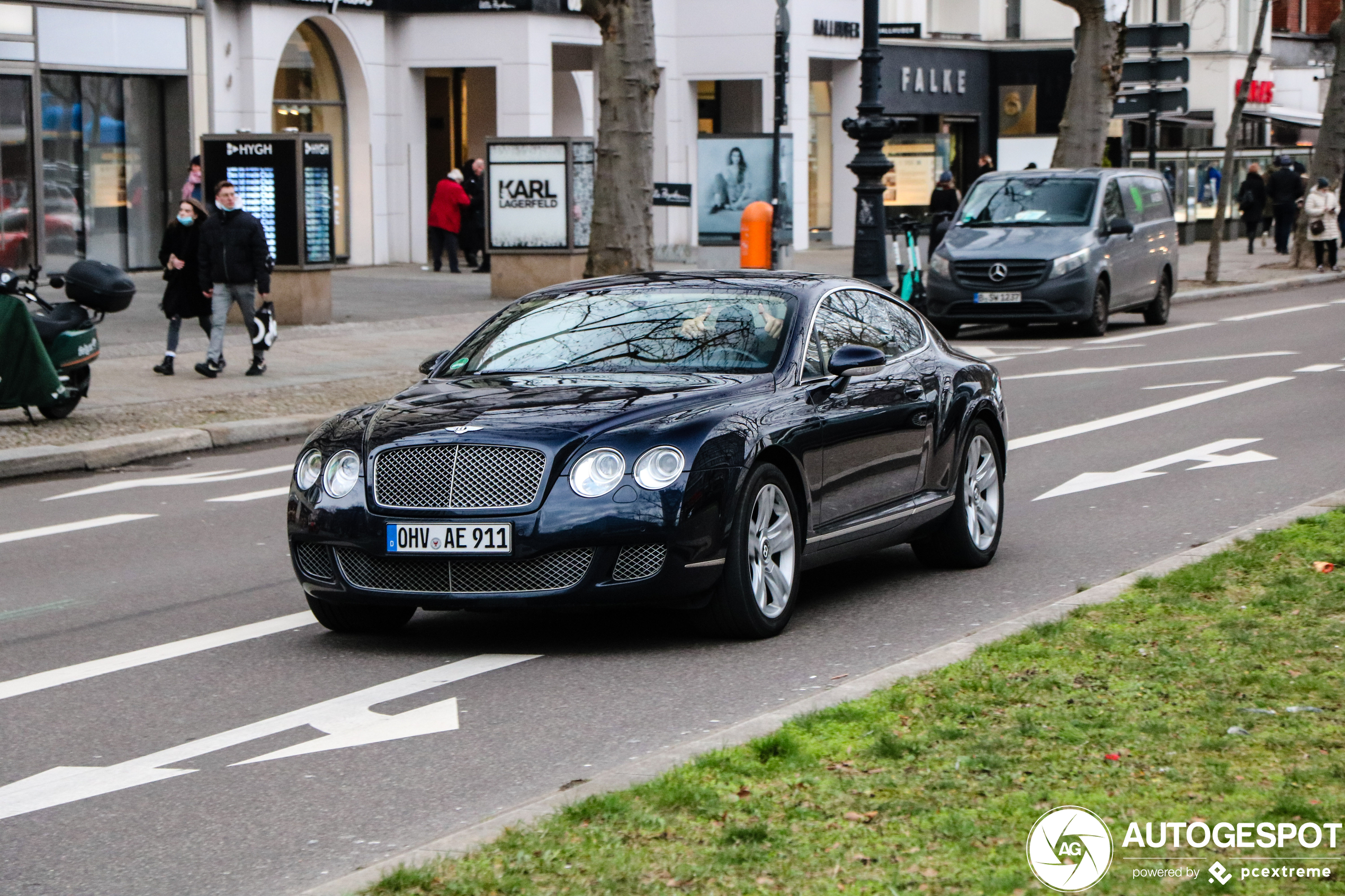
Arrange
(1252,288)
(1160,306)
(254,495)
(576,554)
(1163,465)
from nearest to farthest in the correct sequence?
1. (576,554)
2. (254,495)
3. (1163,465)
4. (1160,306)
5. (1252,288)

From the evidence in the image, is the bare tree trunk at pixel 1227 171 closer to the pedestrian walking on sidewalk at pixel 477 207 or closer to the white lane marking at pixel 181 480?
the pedestrian walking on sidewalk at pixel 477 207

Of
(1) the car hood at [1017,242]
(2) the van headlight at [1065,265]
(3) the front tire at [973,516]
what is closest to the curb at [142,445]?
(3) the front tire at [973,516]

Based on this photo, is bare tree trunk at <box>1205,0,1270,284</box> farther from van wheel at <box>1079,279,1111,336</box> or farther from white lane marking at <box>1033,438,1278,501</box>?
white lane marking at <box>1033,438,1278,501</box>

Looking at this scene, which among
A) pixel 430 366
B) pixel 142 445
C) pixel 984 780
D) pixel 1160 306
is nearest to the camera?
pixel 984 780

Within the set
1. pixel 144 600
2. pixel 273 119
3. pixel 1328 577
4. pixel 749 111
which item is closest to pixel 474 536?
pixel 144 600

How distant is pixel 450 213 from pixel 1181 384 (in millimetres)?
17293

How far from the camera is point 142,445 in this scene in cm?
1467

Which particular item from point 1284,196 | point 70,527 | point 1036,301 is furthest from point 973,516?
point 1284,196

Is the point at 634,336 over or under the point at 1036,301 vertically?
over

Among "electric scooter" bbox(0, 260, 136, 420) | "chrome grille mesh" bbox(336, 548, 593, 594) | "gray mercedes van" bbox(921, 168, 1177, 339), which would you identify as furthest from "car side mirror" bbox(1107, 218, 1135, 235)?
"chrome grille mesh" bbox(336, 548, 593, 594)

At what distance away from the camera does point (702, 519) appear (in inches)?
294

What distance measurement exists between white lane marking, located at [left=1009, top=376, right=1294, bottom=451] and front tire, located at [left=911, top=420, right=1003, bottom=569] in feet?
13.8

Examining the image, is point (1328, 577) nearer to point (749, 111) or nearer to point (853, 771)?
point (853, 771)

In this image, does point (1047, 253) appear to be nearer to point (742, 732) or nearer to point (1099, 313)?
point (1099, 313)
